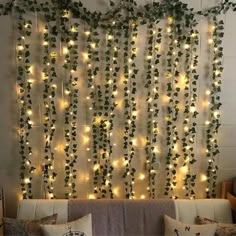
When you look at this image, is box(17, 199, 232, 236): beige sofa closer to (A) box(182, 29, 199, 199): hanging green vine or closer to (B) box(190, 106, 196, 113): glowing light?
(A) box(182, 29, 199, 199): hanging green vine

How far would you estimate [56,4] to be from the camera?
8.94 feet

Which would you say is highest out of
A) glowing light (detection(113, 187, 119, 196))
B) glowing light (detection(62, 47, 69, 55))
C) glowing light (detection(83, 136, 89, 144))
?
glowing light (detection(62, 47, 69, 55))

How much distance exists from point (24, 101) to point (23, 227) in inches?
40.9

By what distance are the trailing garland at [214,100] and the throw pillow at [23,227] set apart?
1.43 meters

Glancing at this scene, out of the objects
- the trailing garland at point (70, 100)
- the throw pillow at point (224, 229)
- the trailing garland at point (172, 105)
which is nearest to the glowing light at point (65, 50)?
the trailing garland at point (70, 100)

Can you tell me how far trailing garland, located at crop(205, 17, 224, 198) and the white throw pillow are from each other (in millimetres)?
1176

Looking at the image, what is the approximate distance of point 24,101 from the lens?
2.82 m

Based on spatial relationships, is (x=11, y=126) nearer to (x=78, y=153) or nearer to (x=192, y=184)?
(x=78, y=153)

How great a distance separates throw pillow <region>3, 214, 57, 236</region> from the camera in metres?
2.34

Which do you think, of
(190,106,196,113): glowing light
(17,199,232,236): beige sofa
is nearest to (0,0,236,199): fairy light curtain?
(190,106,196,113): glowing light

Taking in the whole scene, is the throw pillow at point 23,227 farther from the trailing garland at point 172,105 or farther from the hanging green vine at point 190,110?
the hanging green vine at point 190,110

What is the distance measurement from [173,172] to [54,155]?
1.05m

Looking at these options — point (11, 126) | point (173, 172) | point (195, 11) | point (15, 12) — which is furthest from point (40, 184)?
point (195, 11)

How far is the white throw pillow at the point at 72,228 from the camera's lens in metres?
2.29
